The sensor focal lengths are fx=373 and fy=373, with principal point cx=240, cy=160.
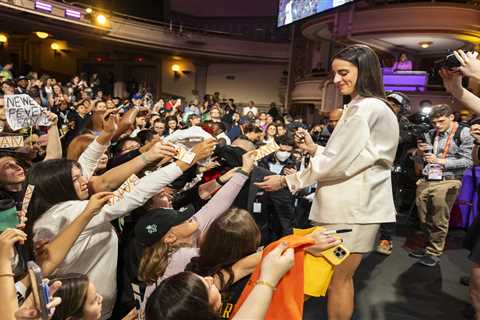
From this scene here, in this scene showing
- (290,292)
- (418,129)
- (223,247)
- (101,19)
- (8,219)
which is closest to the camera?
(290,292)

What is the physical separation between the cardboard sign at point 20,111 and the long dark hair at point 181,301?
60.3 inches

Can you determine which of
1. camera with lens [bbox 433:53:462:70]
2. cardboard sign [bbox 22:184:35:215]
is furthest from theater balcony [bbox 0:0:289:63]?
camera with lens [bbox 433:53:462:70]

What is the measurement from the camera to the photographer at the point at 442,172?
3609 millimetres

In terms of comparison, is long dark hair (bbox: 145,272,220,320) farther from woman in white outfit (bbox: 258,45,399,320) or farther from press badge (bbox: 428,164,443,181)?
press badge (bbox: 428,164,443,181)

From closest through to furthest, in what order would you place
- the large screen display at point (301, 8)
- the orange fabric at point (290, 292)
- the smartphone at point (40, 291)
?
the smartphone at point (40, 291) < the orange fabric at point (290, 292) < the large screen display at point (301, 8)

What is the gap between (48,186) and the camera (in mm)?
1690

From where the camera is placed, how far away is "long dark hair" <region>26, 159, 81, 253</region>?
5.52 feet

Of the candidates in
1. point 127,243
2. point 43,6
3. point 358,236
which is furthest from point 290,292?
point 43,6

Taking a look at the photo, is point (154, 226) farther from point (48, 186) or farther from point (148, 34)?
point (148, 34)

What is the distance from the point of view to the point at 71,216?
1663 millimetres

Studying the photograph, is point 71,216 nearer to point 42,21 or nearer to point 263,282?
point 263,282

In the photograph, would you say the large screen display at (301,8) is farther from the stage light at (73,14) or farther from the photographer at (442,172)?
the photographer at (442,172)

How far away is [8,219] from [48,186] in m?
0.28

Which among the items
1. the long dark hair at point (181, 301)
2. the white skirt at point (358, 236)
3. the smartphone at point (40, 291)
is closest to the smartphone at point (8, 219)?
the smartphone at point (40, 291)
